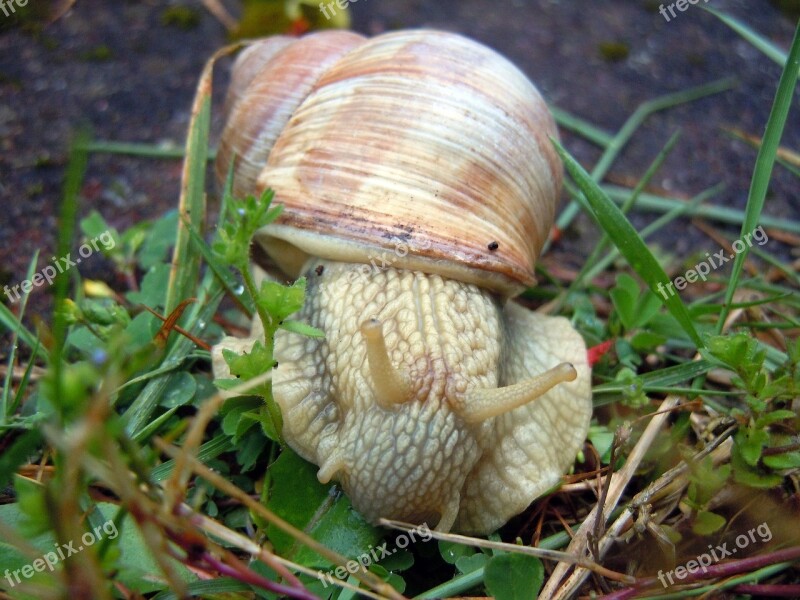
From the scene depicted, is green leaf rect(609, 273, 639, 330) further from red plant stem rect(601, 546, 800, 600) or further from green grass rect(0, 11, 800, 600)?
red plant stem rect(601, 546, 800, 600)

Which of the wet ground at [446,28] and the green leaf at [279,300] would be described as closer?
the green leaf at [279,300]

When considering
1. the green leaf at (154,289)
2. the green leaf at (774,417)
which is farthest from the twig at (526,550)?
the green leaf at (154,289)

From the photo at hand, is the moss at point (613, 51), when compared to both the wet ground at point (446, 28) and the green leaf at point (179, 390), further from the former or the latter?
the green leaf at point (179, 390)

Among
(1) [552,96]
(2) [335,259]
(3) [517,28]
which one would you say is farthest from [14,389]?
(3) [517,28]

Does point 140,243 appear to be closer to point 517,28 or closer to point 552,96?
point 552,96

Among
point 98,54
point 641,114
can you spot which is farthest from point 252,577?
point 641,114

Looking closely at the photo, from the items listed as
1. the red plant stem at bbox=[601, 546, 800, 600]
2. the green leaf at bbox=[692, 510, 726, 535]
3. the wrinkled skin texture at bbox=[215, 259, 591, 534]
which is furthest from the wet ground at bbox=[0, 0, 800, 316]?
the red plant stem at bbox=[601, 546, 800, 600]

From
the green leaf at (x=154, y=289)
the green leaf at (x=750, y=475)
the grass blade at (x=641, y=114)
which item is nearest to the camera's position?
the green leaf at (x=750, y=475)
